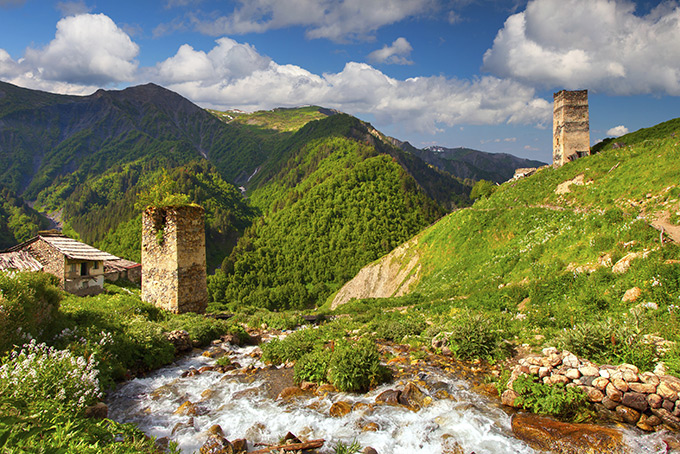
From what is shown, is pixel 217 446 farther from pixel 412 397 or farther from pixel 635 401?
pixel 635 401

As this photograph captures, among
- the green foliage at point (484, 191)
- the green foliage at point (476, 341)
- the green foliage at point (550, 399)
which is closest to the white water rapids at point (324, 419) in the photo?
the green foliage at point (550, 399)

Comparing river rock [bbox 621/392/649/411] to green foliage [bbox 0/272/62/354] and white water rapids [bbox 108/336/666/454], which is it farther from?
green foliage [bbox 0/272/62/354]

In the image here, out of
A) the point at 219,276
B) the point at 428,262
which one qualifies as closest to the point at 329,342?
the point at 428,262

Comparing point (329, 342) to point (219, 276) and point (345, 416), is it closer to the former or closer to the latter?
point (345, 416)

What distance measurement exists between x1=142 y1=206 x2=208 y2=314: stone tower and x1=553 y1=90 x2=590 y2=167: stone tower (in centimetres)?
3754

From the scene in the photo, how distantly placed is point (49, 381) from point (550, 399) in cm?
917

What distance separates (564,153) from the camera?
38.4 metres

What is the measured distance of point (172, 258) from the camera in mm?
16875

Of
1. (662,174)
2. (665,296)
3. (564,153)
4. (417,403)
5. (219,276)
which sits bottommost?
(219,276)

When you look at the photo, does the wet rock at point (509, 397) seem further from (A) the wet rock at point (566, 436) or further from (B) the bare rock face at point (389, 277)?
(B) the bare rock face at point (389, 277)

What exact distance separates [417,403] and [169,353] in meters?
7.70

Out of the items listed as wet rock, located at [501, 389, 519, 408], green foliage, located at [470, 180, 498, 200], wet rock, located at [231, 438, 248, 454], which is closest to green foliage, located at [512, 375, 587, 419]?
wet rock, located at [501, 389, 519, 408]

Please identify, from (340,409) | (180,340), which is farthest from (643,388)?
(180,340)

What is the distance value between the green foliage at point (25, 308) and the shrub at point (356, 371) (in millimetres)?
6993
